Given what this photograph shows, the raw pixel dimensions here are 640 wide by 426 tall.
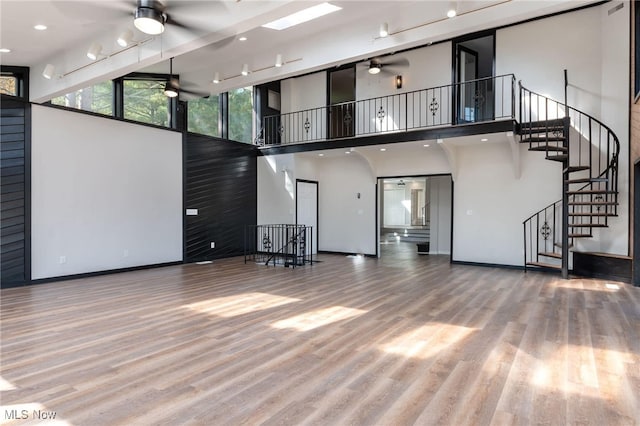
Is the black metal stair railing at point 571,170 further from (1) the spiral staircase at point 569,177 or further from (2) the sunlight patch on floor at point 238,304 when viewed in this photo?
(2) the sunlight patch on floor at point 238,304

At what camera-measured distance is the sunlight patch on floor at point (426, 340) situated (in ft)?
11.7

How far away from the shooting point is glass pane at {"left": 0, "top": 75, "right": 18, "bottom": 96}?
640 centimetres

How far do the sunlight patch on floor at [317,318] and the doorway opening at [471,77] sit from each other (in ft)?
19.8

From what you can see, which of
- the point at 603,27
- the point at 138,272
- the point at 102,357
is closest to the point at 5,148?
the point at 138,272

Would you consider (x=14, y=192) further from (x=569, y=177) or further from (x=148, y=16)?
(x=569, y=177)

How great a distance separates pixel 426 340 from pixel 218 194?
7331mm

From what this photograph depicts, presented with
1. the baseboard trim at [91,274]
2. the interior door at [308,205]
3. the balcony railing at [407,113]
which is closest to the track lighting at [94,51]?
the baseboard trim at [91,274]

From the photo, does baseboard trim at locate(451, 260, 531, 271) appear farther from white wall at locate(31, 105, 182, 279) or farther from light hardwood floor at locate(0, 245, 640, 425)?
white wall at locate(31, 105, 182, 279)

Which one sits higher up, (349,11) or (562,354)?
(349,11)

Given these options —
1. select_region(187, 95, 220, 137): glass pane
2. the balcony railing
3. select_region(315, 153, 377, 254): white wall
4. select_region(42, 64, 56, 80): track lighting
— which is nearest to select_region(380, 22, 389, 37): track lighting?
the balcony railing

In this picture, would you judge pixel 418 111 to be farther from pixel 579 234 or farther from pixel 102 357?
pixel 102 357

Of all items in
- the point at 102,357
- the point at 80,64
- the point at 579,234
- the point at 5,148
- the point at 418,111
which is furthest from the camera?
the point at 418,111

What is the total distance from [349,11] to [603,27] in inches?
214

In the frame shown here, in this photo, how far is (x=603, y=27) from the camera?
7.44 m
